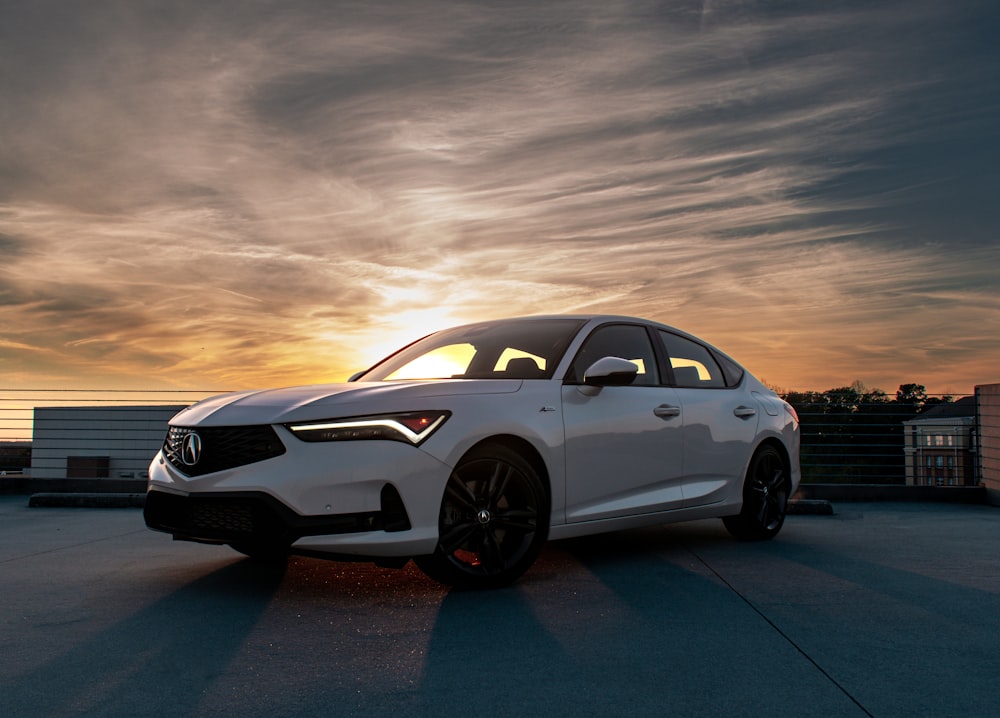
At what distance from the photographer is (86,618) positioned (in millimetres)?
4812

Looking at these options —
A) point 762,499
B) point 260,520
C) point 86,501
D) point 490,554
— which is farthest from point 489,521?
point 86,501

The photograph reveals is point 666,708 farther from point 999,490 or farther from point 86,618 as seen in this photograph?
point 999,490

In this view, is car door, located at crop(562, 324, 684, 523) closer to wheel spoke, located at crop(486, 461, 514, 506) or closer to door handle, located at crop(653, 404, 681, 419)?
door handle, located at crop(653, 404, 681, 419)

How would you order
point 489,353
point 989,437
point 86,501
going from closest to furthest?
point 489,353 → point 86,501 → point 989,437

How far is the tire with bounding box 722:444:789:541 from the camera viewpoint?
7559mm

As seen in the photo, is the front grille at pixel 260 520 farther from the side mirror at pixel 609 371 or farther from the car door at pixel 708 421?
the car door at pixel 708 421

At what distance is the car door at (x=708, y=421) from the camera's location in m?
6.88

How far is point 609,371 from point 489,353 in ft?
3.51

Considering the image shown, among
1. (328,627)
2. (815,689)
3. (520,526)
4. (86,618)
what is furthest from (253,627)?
(815,689)

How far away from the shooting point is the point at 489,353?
6.56 meters

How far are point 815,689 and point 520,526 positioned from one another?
2.14 metres
